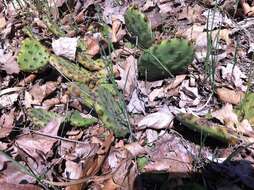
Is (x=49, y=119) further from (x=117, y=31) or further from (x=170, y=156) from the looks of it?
(x=117, y=31)

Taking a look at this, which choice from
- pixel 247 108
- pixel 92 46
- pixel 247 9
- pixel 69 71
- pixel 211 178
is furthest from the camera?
pixel 247 9

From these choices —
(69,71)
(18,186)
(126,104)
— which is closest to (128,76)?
(126,104)

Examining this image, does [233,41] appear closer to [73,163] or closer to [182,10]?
[182,10]

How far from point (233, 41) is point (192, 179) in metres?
0.86

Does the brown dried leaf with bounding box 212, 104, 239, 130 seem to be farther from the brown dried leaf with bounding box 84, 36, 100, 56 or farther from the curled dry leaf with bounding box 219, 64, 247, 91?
the brown dried leaf with bounding box 84, 36, 100, 56

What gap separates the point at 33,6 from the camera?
8.45 ft

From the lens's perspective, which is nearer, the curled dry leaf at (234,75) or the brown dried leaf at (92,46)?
the curled dry leaf at (234,75)

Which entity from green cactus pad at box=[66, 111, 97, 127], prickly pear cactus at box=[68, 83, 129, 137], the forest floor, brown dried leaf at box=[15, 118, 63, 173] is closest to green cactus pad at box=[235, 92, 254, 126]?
the forest floor

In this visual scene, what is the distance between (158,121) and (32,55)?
0.67 metres

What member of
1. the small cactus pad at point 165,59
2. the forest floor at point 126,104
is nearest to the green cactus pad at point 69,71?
the forest floor at point 126,104

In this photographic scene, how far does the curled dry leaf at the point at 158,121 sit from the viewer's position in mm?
1866

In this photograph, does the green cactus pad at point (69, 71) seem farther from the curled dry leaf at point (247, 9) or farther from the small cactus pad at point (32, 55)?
the curled dry leaf at point (247, 9)

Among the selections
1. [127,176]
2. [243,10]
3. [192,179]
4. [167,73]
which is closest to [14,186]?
[127,176]

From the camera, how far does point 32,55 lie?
2023 millimetres
